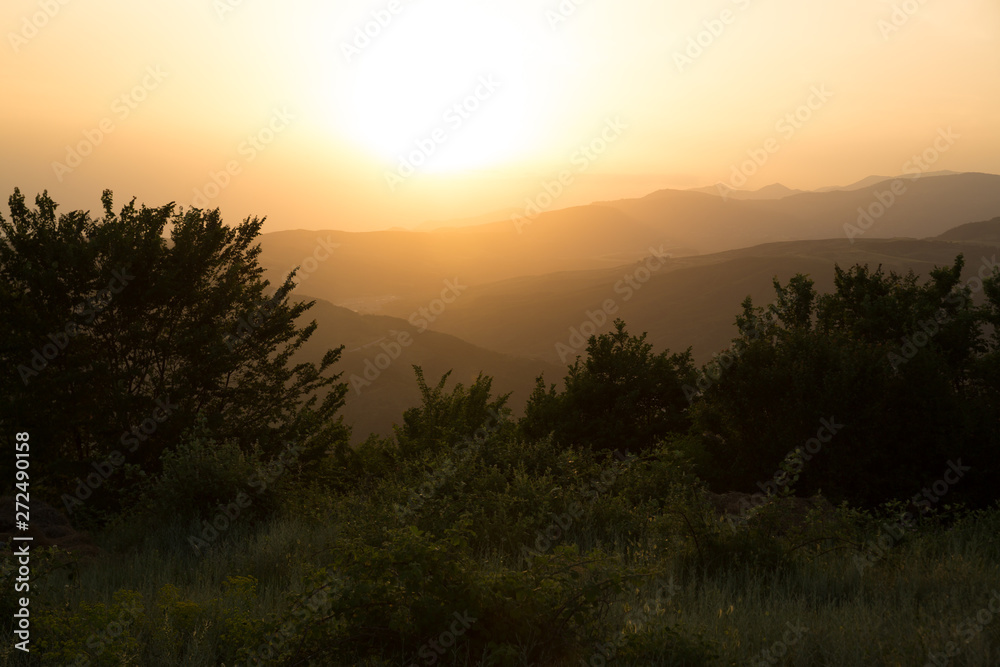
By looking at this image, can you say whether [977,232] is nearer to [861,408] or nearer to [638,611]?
[861,408]

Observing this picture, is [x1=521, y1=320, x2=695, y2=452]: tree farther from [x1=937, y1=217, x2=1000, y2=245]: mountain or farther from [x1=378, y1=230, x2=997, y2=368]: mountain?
[x1=937, y1=217, x2=1000, y2=245]: mountain

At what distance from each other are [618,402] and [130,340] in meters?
10.7

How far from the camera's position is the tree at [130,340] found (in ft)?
41.4

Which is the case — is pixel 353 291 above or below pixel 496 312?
above

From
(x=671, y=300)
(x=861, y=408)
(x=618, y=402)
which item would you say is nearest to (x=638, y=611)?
(x=861, y=408)

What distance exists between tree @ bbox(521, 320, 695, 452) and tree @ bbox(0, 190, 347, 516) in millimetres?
6205

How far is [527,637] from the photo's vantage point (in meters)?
4.16

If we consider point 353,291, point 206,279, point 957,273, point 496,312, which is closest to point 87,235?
point 206,279

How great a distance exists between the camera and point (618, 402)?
50.5 ft

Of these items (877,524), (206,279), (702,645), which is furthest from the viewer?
(206,279)

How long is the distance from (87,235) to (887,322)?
1669 cm

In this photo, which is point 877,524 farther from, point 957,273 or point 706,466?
point 957,273

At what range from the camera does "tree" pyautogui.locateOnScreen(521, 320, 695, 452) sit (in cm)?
1530

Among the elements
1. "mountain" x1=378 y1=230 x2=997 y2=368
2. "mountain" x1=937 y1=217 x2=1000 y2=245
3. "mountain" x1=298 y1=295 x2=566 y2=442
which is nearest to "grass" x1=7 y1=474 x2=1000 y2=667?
"mountain" x1=298 y1=295 x2=566 y2=442
